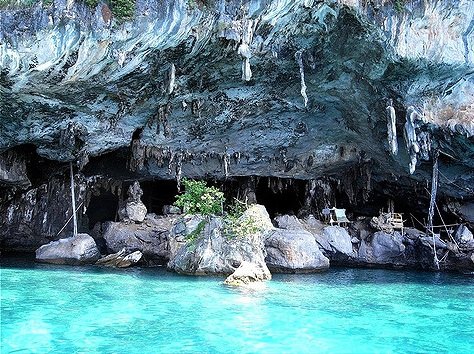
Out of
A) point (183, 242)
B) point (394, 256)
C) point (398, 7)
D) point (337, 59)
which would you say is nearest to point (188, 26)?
point (337, 59)

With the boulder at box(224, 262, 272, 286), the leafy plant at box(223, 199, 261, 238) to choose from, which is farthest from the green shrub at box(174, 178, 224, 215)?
the boulder at box(224, 262, 272, 286)

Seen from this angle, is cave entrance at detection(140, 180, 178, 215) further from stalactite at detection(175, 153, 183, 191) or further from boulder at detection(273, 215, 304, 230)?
boulder at detection(273, 215, 304, 230)

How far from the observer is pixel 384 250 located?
63.7ft

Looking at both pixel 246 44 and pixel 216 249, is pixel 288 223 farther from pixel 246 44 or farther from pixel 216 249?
pixel 246 44

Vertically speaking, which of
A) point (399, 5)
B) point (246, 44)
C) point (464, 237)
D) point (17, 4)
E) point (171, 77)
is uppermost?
point (399, 5)

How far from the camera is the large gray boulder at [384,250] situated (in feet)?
63.3

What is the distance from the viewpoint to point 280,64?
44.9 feet

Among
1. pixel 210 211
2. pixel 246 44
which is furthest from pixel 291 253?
pixel 246 44

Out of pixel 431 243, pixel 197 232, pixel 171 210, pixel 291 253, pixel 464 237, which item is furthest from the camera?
pixel 171 210

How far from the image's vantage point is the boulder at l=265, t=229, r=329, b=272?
15.5 metres

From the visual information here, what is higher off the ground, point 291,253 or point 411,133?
point 411,133

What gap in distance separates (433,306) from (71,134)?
36.3 feet

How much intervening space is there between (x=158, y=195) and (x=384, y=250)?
37.4 feet

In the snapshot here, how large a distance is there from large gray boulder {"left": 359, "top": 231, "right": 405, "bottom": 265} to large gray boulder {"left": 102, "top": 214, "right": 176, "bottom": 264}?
24.8ft
